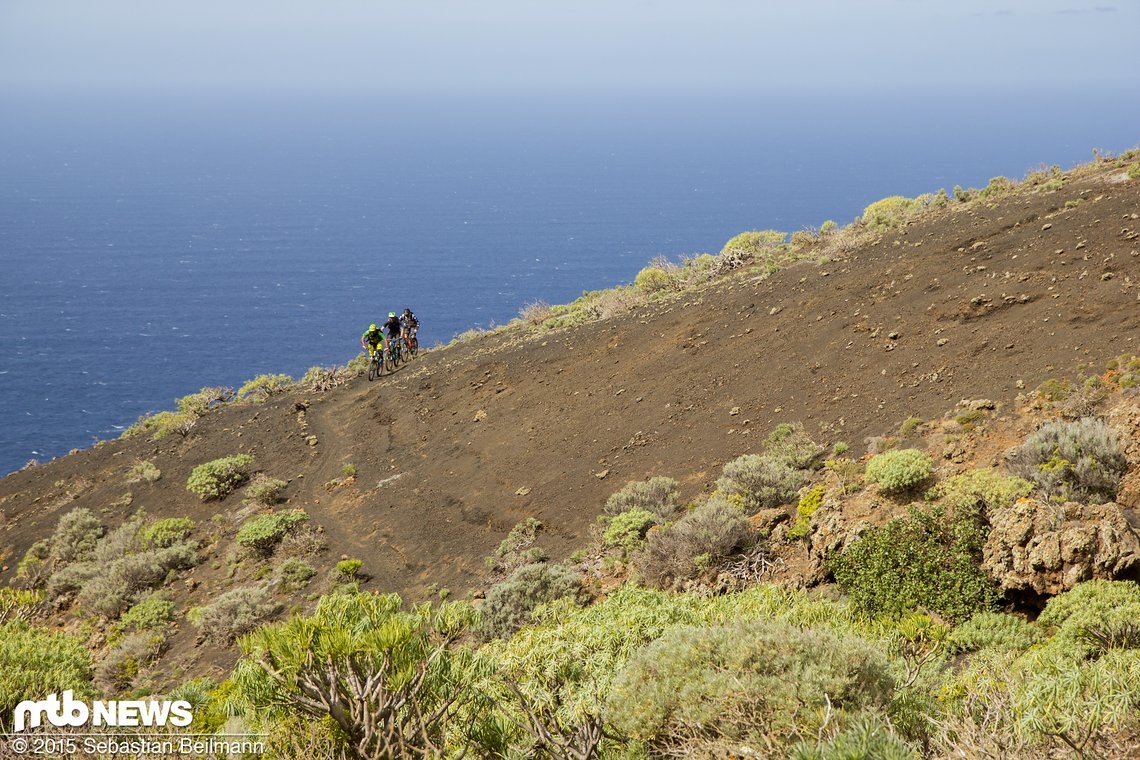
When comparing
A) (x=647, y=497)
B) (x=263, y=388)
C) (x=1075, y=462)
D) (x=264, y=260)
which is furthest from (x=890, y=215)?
(x=264, y=260)

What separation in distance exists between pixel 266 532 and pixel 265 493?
2872mm

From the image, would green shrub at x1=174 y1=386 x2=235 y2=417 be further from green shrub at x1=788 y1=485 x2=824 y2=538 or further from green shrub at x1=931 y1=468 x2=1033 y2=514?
green shrub at x1=931 y1=468 x2=1033 y2=514

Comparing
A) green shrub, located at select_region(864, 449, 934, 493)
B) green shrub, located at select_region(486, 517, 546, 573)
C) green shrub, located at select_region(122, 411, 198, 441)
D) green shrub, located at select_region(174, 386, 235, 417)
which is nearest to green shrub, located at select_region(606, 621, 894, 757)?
green shrub, located at select_region(864, 449, 934, 493)

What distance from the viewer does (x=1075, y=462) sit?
10953 millimetres

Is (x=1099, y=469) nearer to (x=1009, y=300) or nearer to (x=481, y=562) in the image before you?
(x=1009, y=300)

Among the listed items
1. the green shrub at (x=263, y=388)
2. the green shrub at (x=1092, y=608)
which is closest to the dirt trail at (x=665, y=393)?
the green shrub at (x=263, y=388)

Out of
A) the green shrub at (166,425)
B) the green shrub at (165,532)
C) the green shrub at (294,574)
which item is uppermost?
the green shrub at (166,425)

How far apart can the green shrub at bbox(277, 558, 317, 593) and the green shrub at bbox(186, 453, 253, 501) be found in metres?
6.13

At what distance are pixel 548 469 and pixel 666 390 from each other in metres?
3.70

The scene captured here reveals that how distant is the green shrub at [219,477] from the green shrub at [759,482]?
46.3ft

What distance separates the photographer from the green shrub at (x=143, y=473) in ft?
79.5

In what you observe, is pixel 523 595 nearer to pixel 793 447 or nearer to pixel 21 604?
pixel 793 447

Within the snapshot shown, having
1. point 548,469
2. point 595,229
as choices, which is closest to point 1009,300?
point 548,469

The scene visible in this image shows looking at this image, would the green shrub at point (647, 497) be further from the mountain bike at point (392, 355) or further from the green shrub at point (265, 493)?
the mountain bike at point (392, 355)
